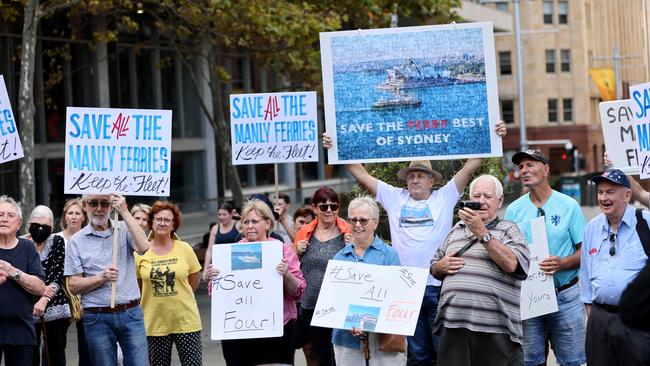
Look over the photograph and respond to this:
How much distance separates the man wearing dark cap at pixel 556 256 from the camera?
9.30 meters

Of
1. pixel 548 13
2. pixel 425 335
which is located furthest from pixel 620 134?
pixel 548 13

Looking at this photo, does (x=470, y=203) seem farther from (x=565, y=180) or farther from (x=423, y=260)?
(x=565, y=180)

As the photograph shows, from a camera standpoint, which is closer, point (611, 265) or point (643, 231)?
point (643, 231)

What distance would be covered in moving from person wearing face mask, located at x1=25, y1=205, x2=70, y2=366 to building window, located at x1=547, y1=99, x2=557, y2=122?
7264cm

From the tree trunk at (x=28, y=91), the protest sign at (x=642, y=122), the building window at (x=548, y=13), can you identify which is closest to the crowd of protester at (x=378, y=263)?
the protest sign at (x=642, y=122)

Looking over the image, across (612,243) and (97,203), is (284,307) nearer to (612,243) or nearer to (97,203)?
(97,203)

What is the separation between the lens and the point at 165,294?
9992 millimetres

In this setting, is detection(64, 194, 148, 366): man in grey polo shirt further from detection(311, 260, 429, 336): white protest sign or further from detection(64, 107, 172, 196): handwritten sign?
detection(311, 260, 429, 336): white protest sign

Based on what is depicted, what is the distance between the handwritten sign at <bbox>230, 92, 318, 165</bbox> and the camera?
11.7 m

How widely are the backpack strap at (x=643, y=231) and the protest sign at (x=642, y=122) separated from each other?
3.46 ft

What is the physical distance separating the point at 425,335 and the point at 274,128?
317 centimetres

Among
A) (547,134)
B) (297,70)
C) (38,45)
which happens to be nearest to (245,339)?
(297,70)

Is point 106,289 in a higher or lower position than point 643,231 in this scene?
lower

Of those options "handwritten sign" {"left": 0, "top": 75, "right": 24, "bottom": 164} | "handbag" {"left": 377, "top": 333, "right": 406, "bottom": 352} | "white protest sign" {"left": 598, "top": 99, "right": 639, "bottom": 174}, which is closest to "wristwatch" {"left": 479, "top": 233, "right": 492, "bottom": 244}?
"handbag" {"left": 377, "top": 333, "right": 406, "bottom": 352}
